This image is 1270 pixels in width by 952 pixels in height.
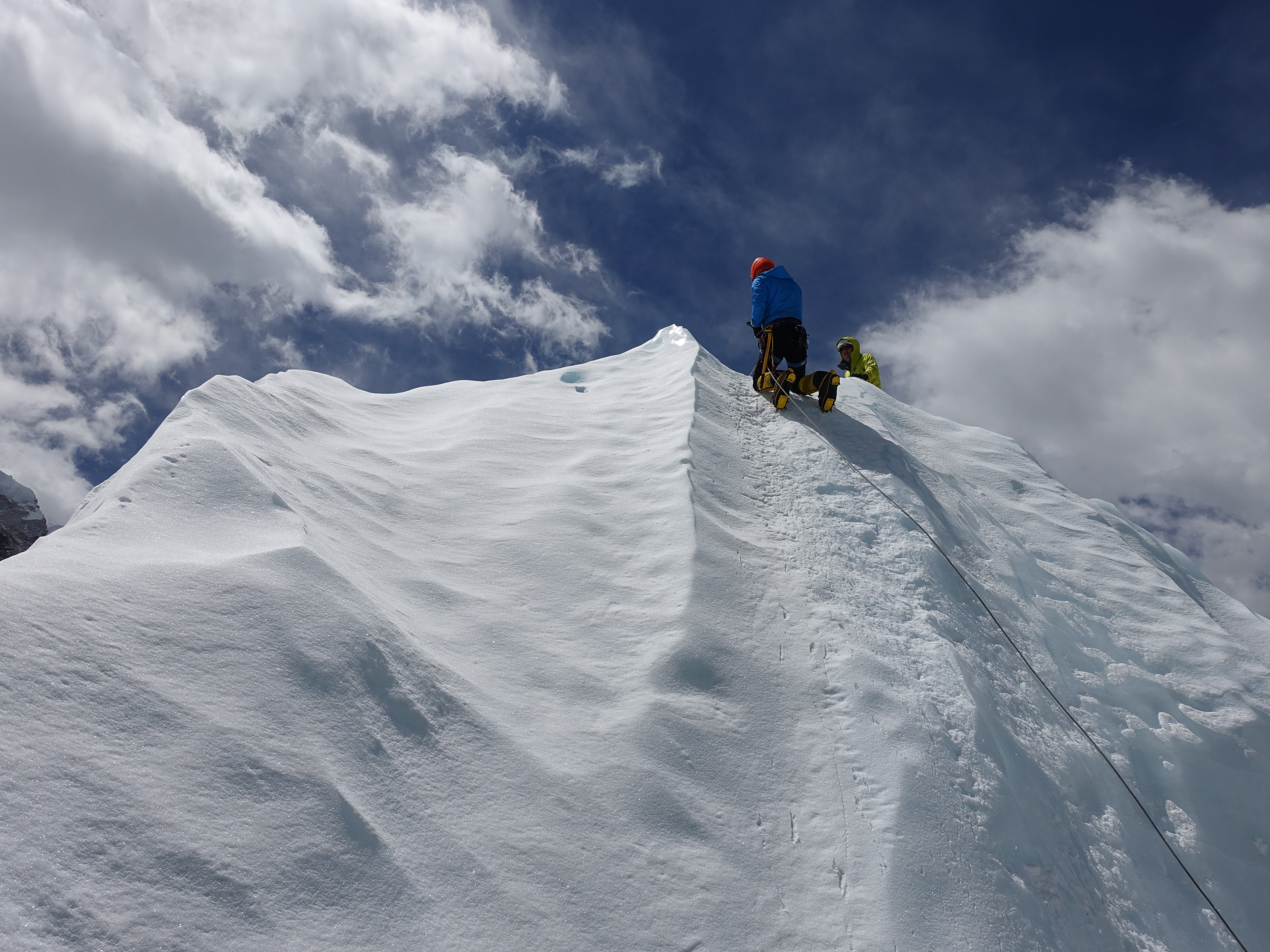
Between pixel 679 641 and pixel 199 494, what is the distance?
2.52m

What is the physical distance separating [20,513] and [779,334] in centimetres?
2291

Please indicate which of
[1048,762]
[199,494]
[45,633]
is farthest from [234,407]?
[1048,762]

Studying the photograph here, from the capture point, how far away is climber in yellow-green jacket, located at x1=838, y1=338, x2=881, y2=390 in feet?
34.4

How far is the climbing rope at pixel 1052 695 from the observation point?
3.03 m

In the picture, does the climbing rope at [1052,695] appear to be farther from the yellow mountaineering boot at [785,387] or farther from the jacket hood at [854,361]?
the jacket hood at [854,361]

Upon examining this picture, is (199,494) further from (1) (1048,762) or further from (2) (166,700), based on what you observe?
(1) (1048,762)

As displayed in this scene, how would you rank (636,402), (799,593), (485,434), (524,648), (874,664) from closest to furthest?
(524,648)
(874,664)
(799,593)
(485,434)
(636,402)

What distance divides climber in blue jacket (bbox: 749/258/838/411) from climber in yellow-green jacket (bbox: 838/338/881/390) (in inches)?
123

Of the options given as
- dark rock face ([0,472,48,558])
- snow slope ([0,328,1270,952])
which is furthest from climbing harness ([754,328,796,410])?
dark rock face ([0,472,48,558])

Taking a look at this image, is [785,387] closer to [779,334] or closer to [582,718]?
[779,334]

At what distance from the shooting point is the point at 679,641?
342 centimetres

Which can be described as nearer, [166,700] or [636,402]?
[166,700]

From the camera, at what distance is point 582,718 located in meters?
2.93

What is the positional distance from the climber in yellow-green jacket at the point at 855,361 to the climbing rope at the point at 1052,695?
15.9 ft
